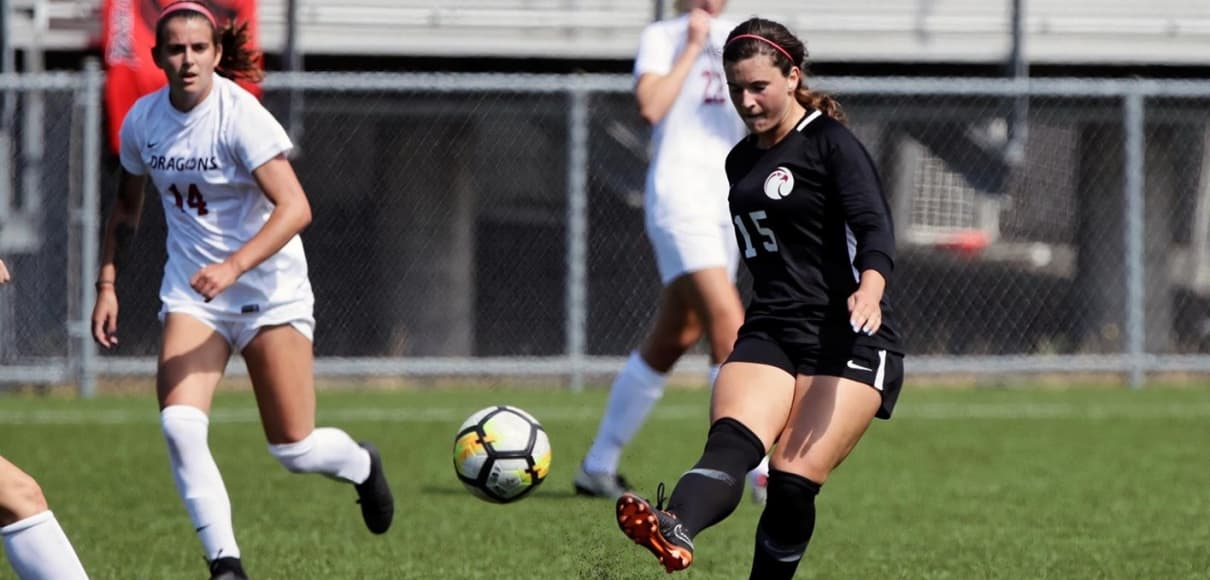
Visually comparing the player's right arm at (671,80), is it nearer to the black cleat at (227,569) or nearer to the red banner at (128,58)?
the black cleat at (227,569)

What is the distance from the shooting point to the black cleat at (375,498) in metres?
6.68

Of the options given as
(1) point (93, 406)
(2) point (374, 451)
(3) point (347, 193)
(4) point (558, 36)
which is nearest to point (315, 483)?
(2) point (374, 451)

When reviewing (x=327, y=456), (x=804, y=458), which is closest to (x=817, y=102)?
(x=804, y=458)

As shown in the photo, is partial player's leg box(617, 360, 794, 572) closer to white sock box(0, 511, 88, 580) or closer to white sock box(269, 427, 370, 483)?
white sock box(0, 511, 88, 580)

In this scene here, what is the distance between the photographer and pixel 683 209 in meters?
7.79

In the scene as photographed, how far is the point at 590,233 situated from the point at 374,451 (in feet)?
26.6

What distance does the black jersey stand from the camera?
5020mm

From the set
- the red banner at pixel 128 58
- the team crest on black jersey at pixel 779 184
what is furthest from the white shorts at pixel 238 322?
the red banner at pixel 128 58

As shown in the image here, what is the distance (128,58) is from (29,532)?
9436 millimetres

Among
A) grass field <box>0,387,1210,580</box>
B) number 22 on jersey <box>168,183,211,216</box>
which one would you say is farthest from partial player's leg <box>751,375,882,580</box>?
number 22 on jersey <box>168,183,211,216</box>

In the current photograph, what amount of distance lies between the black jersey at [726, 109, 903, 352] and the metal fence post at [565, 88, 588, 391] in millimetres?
8657

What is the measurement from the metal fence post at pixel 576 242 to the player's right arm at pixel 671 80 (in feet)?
19.8

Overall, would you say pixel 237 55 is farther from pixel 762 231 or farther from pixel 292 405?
pixel 762 231

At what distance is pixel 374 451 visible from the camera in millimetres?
6738
